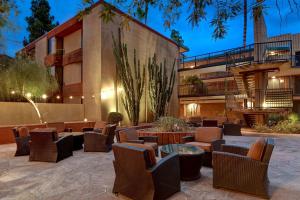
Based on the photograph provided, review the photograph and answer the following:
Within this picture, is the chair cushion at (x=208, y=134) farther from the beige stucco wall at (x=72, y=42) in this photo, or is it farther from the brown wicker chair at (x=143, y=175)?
the beige stucco wall at (x=72, y=42)

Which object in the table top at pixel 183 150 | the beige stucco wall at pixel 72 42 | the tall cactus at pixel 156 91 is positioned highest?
the beige stucco wall at pixel 72 42

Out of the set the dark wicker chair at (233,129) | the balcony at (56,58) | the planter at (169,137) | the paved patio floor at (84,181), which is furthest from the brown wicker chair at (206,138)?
the balcony at (56,58)

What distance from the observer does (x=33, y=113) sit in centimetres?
1054

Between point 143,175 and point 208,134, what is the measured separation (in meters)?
3.20

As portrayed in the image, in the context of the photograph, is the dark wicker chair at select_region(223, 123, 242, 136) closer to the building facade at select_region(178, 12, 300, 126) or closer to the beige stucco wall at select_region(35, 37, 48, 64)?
the building facade at select_region(178, 12, 300, 126)

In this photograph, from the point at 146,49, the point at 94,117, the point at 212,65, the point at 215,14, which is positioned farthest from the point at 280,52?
the point at 215,14

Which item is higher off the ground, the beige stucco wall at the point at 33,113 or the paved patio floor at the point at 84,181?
the beige stucco wall at the point at 33,113

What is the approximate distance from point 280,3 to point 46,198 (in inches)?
154

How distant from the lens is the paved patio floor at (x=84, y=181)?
3199 mm

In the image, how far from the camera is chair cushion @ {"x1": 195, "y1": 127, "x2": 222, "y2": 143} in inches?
214

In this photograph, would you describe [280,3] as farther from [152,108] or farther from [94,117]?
[152,108]

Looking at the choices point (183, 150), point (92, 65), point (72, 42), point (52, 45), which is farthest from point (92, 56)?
point (183, 150)

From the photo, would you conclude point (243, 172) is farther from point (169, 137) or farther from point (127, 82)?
point (127, 82)

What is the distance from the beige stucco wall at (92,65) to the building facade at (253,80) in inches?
271
